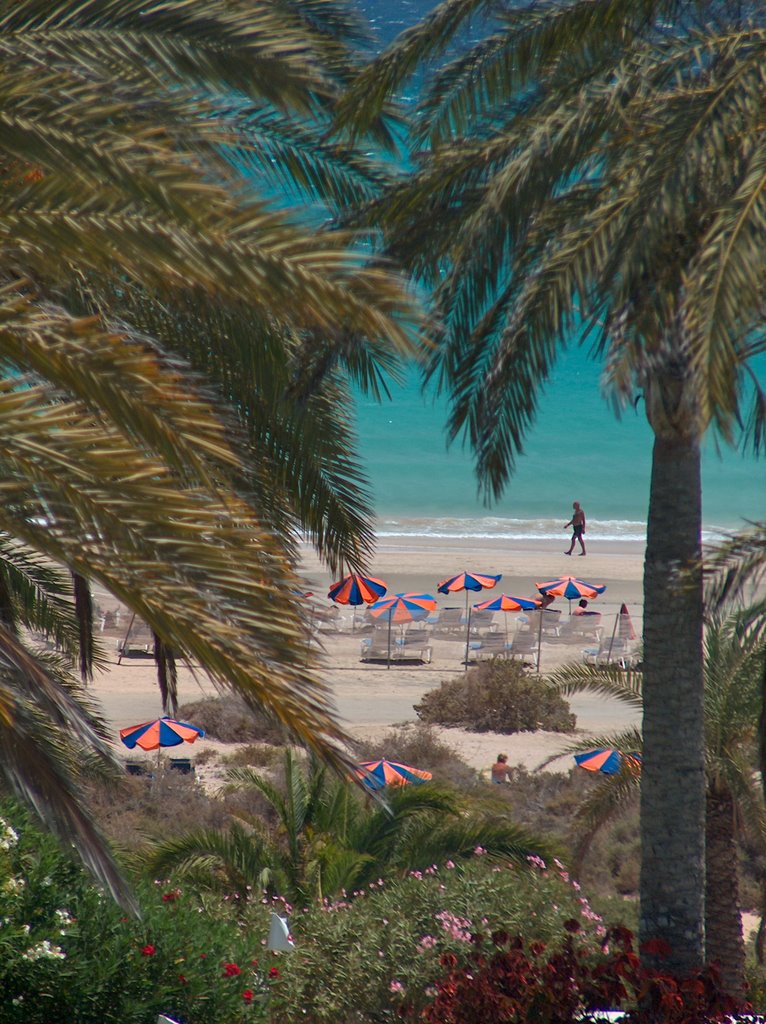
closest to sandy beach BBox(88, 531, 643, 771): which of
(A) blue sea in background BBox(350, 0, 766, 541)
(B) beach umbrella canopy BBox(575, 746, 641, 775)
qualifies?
(B) beach umbrella canopy BBox(575, 746, 641, 775)

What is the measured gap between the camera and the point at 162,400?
3141 millimetres

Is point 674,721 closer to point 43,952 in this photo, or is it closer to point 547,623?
point 43,952

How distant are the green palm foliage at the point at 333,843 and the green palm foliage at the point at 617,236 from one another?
8.83 feet

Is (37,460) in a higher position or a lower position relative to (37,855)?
higher

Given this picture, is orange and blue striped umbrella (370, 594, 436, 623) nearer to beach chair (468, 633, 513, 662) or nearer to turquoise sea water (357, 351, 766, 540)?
beach chair (468, 633, 513, 662)

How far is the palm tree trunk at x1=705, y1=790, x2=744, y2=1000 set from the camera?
8727 mm

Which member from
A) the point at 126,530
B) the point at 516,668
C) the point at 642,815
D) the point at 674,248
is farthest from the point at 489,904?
the point at 516,668

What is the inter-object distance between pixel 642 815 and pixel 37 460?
5.26 meters

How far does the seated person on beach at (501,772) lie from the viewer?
1390 centimetres

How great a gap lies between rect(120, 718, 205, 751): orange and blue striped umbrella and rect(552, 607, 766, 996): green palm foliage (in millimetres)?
5210

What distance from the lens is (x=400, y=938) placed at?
685cm

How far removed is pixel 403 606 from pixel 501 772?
24.1ft

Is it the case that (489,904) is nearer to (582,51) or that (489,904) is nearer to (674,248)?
(674,248)

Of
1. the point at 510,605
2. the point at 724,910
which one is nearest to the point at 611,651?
the point at 510,605
